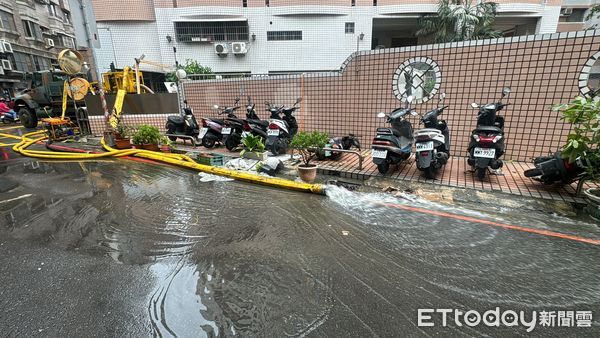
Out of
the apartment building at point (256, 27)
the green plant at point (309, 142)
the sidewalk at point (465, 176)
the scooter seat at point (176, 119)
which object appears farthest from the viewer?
the apartment building at point (256, 27)

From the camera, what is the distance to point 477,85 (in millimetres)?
5344

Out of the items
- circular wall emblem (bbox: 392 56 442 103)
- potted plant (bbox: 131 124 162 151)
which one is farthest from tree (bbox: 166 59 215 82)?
circular wall emblem (bbox: 392 56 442 103)

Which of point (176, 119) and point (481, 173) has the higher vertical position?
point (176, 119)

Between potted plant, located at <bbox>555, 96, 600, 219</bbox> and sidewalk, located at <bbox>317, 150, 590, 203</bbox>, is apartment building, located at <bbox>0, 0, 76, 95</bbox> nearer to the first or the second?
sidewalk, located at <bbox>317, 150, 590, 203</bbox>

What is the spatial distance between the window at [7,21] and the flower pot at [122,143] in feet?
92.0

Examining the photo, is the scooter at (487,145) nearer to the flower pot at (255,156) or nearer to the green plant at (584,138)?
the green plant at (584,138)

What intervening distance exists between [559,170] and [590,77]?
2.19m

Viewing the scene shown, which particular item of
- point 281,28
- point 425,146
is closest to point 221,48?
point 281,28

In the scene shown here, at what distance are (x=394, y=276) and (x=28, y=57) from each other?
37837 mm

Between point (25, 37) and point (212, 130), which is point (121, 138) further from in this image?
point (25, 37)

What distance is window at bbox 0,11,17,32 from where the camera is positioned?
23.3 meters

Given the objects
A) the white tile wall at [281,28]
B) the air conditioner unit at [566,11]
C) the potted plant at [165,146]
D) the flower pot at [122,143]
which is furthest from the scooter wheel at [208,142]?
the air conditioner unit at [566,11]

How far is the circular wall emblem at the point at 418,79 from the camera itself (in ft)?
18.6

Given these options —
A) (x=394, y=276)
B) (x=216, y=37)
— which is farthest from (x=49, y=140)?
(x=216, y=37)
